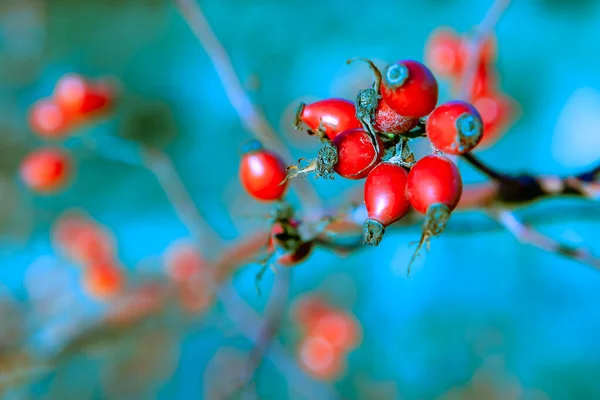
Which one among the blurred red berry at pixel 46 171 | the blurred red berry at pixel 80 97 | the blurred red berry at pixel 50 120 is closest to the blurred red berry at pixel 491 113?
the blurred red berry at pixel 80 97

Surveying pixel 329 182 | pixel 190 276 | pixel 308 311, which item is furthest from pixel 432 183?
pixel 329 182

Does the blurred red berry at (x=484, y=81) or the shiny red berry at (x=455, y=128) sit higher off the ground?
the blurred red berry at (x=484, y=81)

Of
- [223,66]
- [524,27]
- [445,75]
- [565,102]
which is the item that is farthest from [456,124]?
[524,27]

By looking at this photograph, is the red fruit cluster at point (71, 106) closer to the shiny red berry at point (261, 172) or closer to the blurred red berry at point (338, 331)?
the shiny red berry at point (261, 172)

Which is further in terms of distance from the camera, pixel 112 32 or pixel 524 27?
pixel 524 27

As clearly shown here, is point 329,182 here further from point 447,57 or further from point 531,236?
point 531,236

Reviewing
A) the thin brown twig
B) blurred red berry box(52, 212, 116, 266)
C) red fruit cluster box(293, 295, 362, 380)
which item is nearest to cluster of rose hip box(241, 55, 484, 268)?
the thin brown twig

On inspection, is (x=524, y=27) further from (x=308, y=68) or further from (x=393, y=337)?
(x=393, y=337)
